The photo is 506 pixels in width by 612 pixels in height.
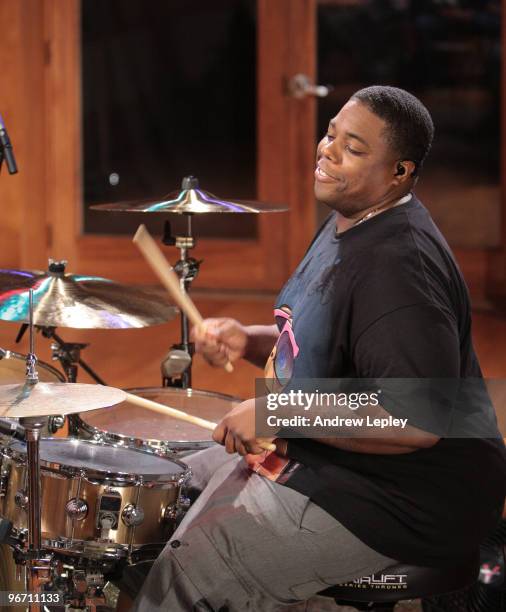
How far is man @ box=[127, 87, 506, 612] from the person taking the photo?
2.00 meters

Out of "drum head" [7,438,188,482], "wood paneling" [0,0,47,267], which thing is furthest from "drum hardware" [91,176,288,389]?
"wood paneling" [0,0,47,267]

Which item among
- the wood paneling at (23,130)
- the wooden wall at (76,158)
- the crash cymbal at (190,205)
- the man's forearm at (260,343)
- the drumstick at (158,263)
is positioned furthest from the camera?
the wood paneling at (23,130)

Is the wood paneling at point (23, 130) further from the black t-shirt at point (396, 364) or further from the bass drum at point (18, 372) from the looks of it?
the black t-shirt at point (396, 364)

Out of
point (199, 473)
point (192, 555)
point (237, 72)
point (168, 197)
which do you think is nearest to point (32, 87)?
point (237, 72)

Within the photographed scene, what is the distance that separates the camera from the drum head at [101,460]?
2217 millimetres

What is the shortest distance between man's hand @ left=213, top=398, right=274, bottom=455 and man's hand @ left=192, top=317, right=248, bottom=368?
0.92ft

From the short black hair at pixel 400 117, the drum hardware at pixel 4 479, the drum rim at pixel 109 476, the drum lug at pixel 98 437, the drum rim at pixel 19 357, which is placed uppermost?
the short black hair at pixel 400 117

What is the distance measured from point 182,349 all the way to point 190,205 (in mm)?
410

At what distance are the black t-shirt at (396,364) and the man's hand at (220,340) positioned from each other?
0.25 m

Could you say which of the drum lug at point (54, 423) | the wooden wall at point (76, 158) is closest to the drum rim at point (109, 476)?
the drum lug at point (54, 423)

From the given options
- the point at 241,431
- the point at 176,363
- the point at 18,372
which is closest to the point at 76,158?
the point at 176,363

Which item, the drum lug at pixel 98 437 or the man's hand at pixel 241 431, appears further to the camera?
the drum lug at pixel 98 437

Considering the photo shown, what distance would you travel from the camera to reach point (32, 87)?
6.06 m

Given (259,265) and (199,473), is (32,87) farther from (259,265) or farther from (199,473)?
(199,473)
